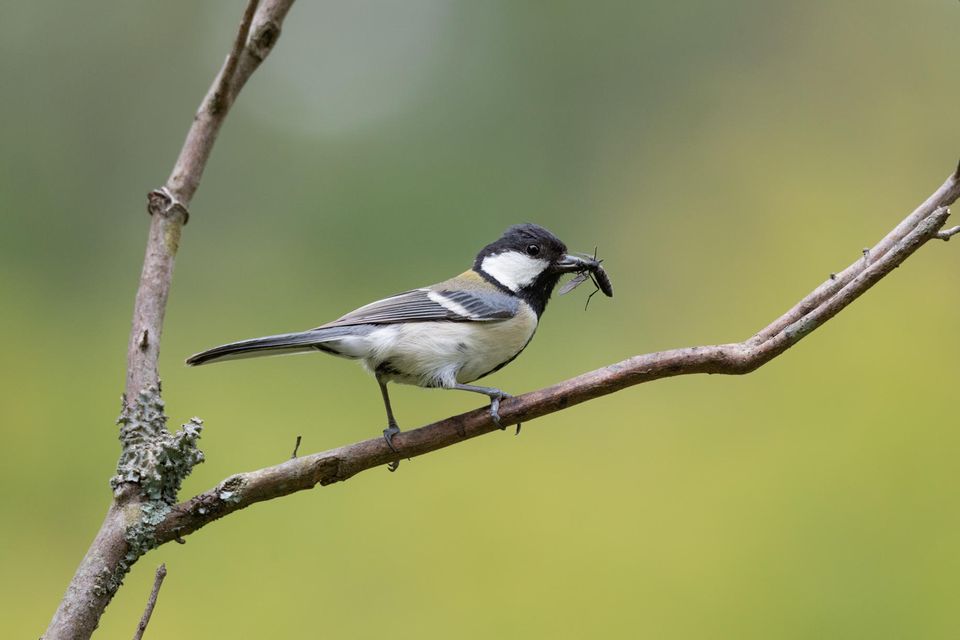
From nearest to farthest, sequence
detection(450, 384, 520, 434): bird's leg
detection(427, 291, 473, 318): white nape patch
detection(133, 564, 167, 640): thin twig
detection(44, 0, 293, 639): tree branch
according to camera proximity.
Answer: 1. detection(133, 564, 167, 640): thin twig
2. detection(44, 0, 293, 639): tree branch
3. detection(450, 384, 520, 434): bird's leg
4. detection(427, 291, 473, 318): white nape patch

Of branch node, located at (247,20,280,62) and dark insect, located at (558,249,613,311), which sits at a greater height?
branch node, located at (247,20,280,62)

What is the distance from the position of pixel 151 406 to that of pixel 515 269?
4.38 feet

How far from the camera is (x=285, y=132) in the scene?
4977 mm

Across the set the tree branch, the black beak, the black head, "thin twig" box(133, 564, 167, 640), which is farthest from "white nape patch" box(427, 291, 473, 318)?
"thin twig" box(133, 564, 167, 640)

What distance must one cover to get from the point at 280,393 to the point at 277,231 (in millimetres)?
1056

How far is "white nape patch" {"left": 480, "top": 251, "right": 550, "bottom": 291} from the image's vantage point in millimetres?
2770

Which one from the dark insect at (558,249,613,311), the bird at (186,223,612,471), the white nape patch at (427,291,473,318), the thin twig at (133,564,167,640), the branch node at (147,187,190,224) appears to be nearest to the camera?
the thin twig at (133,564,167,640)

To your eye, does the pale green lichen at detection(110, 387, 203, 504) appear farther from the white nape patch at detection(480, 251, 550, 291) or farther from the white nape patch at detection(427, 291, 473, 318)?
the white nape patch at detection(480, 251, 550, 291)

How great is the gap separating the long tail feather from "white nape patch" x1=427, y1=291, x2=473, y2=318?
32 centimetres

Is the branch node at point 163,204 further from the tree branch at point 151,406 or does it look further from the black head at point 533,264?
the black head at point 533,264

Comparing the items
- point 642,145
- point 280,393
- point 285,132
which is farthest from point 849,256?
point 285,132

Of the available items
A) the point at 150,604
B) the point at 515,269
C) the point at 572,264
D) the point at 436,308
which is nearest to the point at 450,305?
the point at 436,308

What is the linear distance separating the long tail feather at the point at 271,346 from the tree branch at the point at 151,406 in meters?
0.13

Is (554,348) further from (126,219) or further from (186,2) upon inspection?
(186,2)
